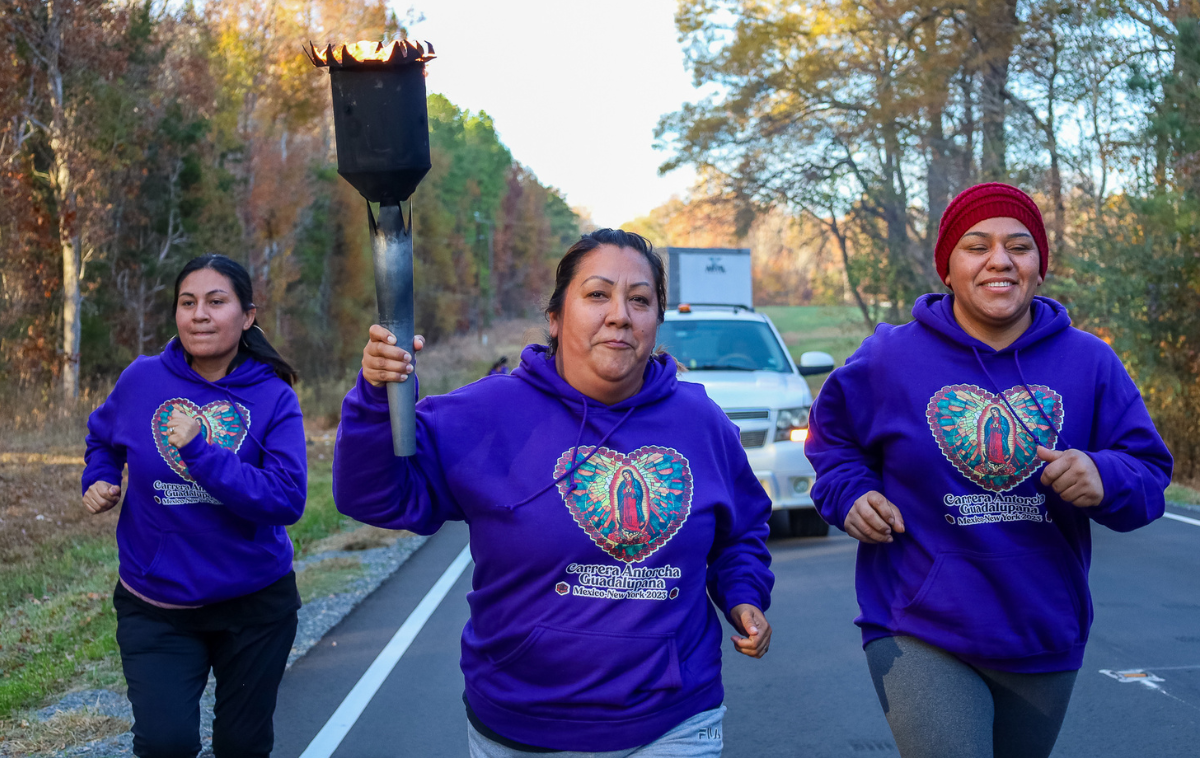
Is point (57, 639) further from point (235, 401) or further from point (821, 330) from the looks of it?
point (821, 330)

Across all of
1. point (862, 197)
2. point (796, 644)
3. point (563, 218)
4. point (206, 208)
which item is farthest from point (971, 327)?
point (563, 218)

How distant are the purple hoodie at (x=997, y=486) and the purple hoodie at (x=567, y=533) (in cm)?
50

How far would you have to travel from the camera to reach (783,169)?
A: 98.4 ft

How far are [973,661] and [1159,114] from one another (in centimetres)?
1296

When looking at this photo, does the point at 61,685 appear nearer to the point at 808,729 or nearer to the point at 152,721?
the point at 152,721

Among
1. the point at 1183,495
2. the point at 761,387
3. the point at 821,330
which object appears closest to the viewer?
the point at 761,387

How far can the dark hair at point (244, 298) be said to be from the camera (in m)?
4.24

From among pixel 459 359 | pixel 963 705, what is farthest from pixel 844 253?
pixel 963 705

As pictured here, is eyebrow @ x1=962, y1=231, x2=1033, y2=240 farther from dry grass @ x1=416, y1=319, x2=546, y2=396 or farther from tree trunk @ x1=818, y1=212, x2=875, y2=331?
tree trunk @ x1=818, y1=212, x2=875, y2=331

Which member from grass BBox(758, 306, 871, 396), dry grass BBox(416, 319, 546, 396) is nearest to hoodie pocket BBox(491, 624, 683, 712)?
grass BBox(758, 306, 871, 396)

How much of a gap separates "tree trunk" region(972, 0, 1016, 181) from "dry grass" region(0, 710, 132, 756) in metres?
19.3

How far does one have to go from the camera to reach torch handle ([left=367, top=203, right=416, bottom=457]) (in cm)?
246

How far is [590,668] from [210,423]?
188cm

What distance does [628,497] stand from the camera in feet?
9.35
